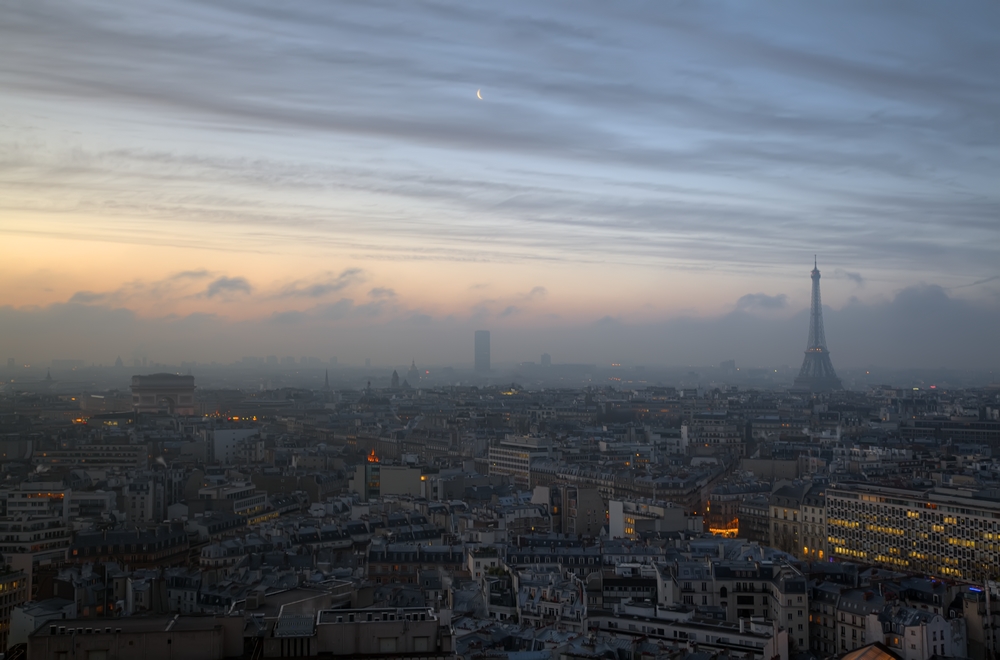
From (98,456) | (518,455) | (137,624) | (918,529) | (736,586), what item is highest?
(137,624)

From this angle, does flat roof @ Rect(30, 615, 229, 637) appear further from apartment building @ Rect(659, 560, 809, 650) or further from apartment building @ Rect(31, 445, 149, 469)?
apartment building @ Rect(31, 445, 149, 469)

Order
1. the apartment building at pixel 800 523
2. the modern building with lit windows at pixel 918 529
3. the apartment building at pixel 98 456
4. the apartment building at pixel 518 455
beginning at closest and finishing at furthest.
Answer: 1. the modern building with lit windows at pixel 918 529
2. the apartment building at pixel 800 523
3. the apartment building at pixel 98 456
4. the apartment building at pixel 518 455

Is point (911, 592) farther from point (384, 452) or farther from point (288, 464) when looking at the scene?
point (384, 452)

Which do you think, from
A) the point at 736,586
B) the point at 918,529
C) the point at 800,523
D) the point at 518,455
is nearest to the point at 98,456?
the point at 518,455

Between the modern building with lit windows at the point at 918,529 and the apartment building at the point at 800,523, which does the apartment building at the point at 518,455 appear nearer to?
the apartment building at the point at 800,523

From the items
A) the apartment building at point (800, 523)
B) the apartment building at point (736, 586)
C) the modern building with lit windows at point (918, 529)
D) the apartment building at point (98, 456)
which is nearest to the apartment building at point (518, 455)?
the apartment building at point (800, 523)

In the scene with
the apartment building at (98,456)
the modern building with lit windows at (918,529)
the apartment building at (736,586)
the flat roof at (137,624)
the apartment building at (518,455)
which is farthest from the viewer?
the apartment building at (518,455)

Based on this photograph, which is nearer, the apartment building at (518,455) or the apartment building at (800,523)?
the apartment building at (800,523)

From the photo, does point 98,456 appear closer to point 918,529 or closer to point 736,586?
point 918,529
